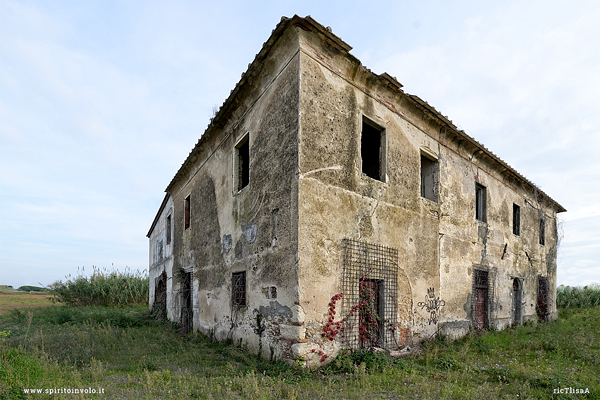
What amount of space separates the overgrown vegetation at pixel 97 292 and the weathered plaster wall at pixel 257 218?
12135 millimetres

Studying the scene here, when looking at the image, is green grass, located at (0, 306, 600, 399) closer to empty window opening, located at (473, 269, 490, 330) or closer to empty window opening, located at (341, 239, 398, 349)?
empty window opening, located at (341, 239, 398, 349)

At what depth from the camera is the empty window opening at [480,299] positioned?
1002 centimetres

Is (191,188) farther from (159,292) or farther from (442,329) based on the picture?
(442,329)

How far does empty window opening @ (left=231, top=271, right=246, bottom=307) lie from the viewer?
24.6 ft

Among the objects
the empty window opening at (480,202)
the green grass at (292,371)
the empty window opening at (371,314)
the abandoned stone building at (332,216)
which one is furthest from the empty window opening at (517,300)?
the empty window opening at (371,314)

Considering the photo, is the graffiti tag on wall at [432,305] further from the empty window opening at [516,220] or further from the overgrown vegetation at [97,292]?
the overgrown vegetation at [97,292]

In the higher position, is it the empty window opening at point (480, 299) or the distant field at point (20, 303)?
the empty window opening at point (480, 299)

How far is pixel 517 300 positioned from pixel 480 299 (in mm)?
3254

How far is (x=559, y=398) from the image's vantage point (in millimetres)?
4699

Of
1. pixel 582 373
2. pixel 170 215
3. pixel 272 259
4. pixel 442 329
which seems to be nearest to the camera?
pixel 582 373

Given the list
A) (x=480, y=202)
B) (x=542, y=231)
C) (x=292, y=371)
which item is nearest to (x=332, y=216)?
(x=292, y=371)

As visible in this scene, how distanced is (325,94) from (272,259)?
3239 mm

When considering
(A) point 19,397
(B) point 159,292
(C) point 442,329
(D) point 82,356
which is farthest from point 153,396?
(B) point 159,292

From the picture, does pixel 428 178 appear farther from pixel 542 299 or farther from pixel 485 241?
pixel 542 299
